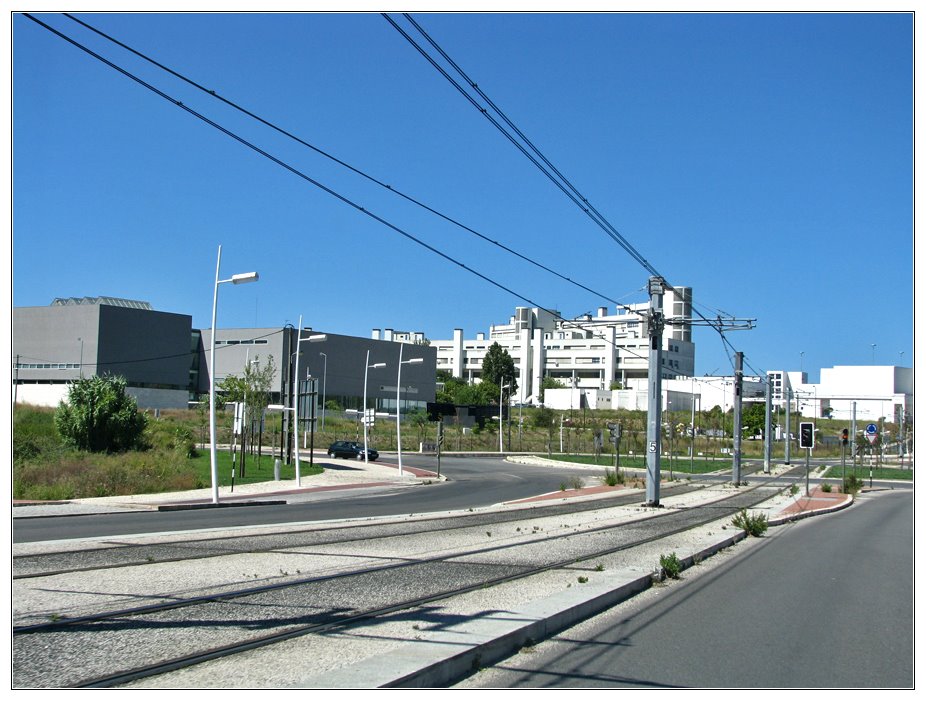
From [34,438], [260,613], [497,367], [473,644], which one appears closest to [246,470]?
[34,438]

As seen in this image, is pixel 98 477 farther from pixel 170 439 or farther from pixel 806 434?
pixel 806 434

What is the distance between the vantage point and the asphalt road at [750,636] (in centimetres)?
762

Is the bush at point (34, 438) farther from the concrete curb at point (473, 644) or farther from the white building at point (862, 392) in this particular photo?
the white building at point (862, 392)

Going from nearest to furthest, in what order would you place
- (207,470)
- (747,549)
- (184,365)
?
1. (747,549)
2. (207,470)
3. (184,365)

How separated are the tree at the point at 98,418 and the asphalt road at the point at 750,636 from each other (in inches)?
1349

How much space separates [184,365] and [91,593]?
91.9 metres

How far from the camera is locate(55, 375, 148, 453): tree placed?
137 feet

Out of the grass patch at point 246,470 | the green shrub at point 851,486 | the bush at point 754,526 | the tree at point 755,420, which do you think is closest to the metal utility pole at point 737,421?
the green shrub at point 851,486

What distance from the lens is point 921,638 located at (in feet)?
31.2

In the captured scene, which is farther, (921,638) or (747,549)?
(747,549)

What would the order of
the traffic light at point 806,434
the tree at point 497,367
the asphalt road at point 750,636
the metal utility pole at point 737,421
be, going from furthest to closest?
the tree at point 497,367 → the metal utility pole at point 737,421 → the traffic light at point 806,434 → the asphalt road at point 750,636

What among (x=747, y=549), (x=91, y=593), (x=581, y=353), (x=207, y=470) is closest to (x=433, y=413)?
(x=581, y=353)

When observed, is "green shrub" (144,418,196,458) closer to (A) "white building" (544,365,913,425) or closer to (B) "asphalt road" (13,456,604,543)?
(B) "asphalt road" (13,456,604,543)

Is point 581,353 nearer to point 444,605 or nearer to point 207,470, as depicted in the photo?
point 207,470
